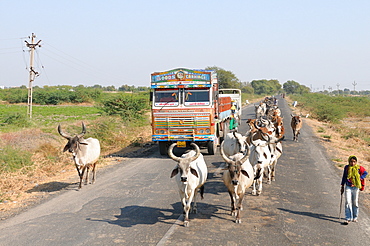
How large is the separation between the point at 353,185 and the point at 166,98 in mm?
9774

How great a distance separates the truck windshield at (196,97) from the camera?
54.9 ft

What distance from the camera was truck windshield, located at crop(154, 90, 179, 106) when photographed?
55.4 feet

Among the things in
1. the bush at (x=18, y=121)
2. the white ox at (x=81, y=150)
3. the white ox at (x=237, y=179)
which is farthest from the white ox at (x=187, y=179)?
the bush at (x=18, y=121)

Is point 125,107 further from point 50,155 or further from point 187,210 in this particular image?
point 187,210

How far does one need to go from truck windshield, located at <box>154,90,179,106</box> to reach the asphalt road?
4.24 m

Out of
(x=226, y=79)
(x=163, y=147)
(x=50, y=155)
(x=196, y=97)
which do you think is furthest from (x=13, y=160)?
(x=226, y=79)

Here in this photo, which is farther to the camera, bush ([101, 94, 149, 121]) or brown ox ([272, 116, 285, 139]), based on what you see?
bush ([101, 94, 149, 121])

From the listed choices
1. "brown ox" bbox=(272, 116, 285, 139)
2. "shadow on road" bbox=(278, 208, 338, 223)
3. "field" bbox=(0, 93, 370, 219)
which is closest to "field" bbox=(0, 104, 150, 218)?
"field" bbox=(0, 93, 370, 219)

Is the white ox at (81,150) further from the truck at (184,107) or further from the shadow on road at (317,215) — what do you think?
the shadow on road at (317,215)

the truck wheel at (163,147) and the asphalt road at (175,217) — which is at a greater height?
the truck wheel at (163,147)

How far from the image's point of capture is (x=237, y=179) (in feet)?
27.8

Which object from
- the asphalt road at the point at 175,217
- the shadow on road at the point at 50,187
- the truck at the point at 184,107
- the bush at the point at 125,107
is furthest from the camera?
the bush at the point at 125,107

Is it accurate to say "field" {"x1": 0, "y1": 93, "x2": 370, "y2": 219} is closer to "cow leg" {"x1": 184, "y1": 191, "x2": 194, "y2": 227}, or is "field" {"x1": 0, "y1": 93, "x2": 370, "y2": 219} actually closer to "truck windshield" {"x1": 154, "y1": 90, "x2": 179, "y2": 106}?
"truck windshield" {"x1": 154, "y1": 90, "x2": 179, "y2": 106}

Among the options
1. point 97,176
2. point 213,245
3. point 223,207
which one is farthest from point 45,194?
point 213,245
